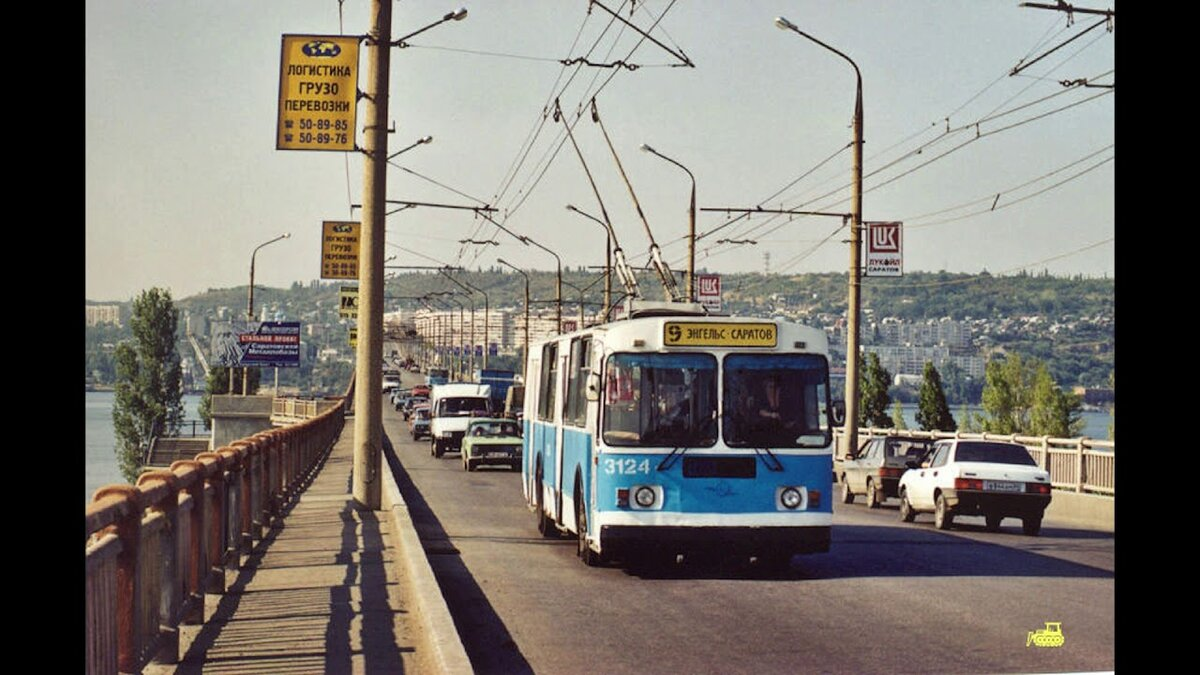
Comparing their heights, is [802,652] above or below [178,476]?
below

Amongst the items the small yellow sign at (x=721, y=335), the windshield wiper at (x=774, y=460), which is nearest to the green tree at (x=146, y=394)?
the small yellow sign at (x=721, y=335)

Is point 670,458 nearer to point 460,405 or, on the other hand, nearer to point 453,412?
point 460,405

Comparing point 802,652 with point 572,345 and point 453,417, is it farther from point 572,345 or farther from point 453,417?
point 453,417

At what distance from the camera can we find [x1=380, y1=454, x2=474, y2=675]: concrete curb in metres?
9.27

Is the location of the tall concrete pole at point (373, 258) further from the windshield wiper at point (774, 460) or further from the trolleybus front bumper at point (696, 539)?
the windshield wiper at point (774, 460)

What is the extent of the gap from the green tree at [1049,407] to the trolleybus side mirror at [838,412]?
79580mm

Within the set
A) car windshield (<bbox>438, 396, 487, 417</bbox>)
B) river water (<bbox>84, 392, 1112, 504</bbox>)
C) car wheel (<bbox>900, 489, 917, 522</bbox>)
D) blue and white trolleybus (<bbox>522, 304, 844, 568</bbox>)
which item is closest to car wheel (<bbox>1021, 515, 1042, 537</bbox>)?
car wheel (<bbox>900, 489, 917, 522</bbox>)

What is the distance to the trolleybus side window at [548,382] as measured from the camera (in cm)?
2048

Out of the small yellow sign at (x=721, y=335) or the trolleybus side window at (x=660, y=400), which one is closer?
the trolleybus side window at (x=660, y=400)

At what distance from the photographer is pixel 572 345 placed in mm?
18906

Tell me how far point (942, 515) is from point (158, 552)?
15532 millimetres

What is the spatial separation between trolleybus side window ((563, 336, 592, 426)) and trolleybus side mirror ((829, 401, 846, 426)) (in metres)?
→ 2.61

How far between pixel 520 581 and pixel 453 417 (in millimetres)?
36720
